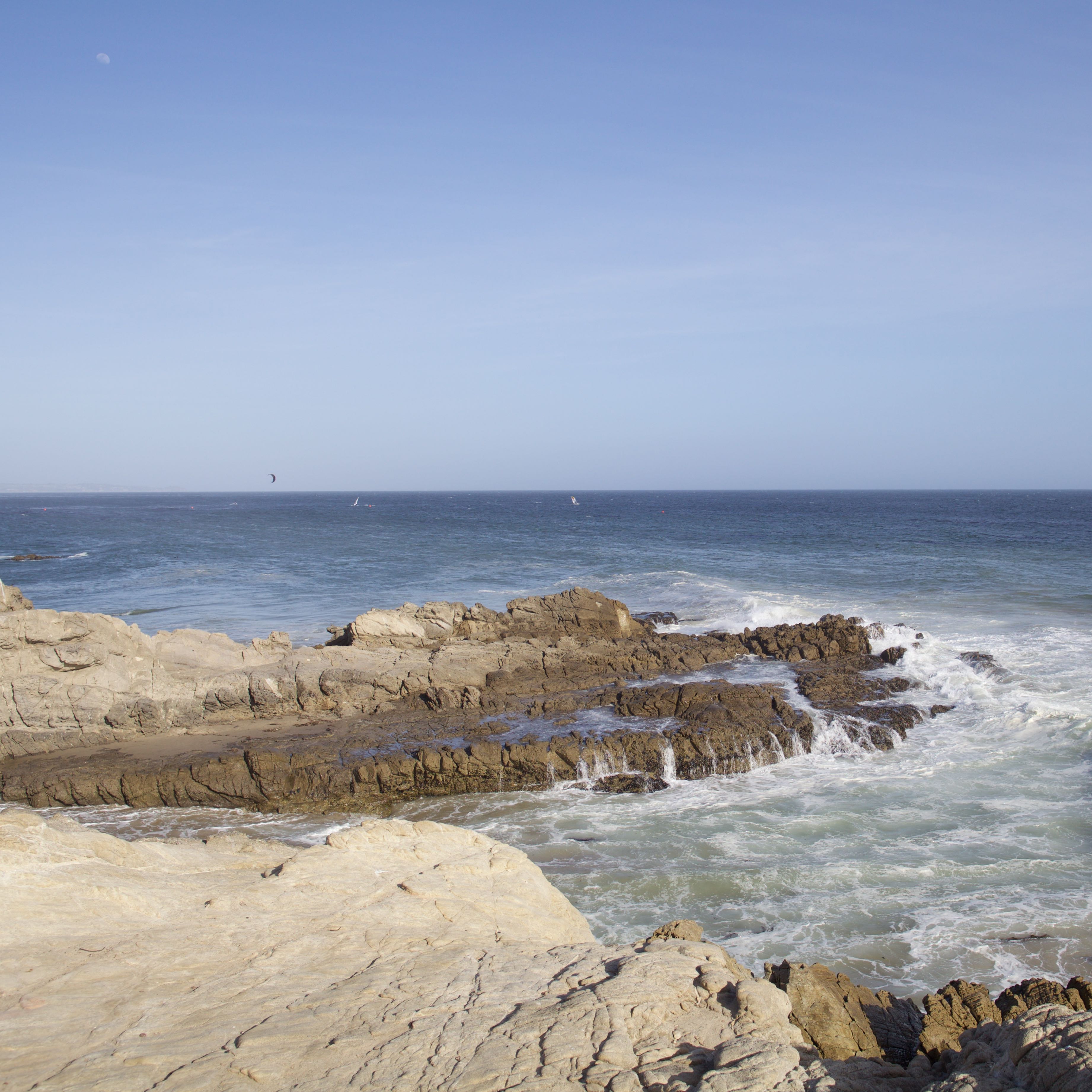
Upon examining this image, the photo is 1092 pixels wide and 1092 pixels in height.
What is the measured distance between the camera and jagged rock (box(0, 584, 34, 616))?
51.1 feet

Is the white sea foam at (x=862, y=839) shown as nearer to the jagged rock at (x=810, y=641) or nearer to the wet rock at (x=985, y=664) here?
the wet rock at (x=985, y=664)

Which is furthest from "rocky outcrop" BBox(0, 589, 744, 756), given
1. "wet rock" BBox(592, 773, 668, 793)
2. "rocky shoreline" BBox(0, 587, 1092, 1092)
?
"wet rock" BBox(592, 773, 668, 793)

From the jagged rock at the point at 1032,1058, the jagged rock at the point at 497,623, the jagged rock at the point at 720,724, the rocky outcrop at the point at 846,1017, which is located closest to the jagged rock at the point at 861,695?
the jagged rock at the point at 720,724

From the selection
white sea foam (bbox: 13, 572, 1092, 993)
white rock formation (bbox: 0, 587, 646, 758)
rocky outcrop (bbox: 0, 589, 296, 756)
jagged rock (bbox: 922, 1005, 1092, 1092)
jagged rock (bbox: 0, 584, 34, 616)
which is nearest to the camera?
jagged rock (bbox: 922, 1005, 1092, 1092)

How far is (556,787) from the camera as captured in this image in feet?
44.1

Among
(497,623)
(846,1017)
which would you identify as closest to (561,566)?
(497,623)

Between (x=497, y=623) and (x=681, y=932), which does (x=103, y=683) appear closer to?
(x=497, y=623)

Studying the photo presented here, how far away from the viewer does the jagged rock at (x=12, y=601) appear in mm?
15578

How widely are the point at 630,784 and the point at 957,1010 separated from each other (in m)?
7.44

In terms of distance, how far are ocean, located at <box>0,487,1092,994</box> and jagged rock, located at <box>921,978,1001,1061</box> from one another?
167 centimetres

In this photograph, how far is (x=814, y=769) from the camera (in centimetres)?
1409

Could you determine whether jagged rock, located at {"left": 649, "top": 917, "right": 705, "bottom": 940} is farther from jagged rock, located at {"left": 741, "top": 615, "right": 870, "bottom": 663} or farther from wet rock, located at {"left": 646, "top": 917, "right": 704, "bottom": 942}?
jagged rock, located at {"left": 741, "top": 615, "right": 870, "bottom": 663}

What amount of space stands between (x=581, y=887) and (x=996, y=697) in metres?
12.1

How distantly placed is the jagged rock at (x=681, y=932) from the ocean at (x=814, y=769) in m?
1.88
